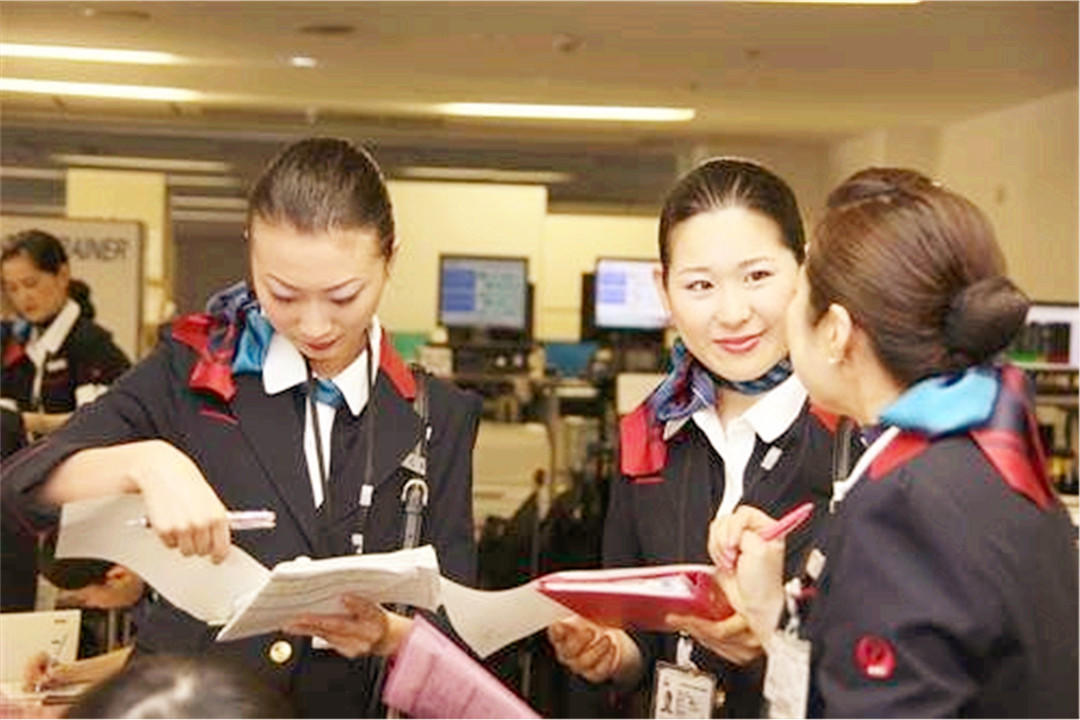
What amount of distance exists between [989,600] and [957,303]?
29 cm

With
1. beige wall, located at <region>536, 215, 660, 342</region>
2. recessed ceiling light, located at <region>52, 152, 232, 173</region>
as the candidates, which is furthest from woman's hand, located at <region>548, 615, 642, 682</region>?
recessed ceiling light, located at <region>52, 152, 232, 173</region>

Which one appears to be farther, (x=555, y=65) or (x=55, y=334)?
(x=555, y=65)

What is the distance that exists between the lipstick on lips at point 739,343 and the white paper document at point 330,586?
0.51 metres

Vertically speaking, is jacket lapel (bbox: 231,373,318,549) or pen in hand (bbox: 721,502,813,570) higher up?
jacket lapel (bbox: 231,373,318,549)

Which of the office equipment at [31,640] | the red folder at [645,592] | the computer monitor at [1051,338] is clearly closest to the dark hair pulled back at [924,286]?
the red folder at [645,592]

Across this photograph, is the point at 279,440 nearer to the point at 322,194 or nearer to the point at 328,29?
the point at 322,194

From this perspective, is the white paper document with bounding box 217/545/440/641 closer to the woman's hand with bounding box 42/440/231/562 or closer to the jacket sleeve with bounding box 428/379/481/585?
the woman's hand with bounding box 42/440/231/562

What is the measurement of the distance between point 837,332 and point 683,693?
0.66 meters

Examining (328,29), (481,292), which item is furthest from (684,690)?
(481,292)

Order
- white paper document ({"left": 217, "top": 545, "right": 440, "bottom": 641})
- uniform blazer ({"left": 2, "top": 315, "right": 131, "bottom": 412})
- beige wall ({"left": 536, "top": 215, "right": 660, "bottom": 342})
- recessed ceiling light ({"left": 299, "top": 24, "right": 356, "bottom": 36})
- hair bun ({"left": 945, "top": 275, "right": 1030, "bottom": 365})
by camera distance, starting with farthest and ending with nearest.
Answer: beige wall ({"left": 536, "top": 215, "right": 660, "bottom": 342}) < recessed ceiling light ({"left": 299, "top": 24, "right": 356, "bottom": 36}) < uniform blazer ({"left": 2, "top": 315, "right": 131, "bottom": 412}) < white paper document ({"left": 217, "top": 545, "right": 440, "bottom": 641}) < hair bun ({"left": 945, "top": 275, "right": 1030, "bottom": 365})

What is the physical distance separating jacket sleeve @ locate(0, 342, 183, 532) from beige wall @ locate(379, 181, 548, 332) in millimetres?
6816

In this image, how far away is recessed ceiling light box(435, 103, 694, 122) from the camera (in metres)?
9.18

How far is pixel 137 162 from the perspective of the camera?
37.7 feet

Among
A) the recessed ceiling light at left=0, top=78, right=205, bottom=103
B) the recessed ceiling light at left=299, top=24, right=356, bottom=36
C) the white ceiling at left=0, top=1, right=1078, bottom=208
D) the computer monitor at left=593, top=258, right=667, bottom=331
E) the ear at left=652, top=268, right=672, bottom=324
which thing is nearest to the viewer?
the ear at left=652, top=268, right=672, bottom=324
